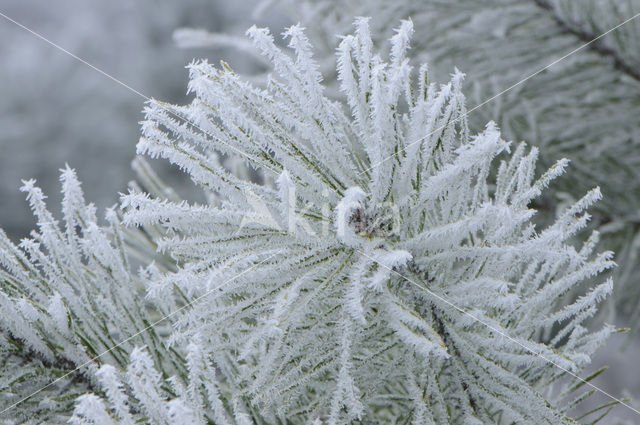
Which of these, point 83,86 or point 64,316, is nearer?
point 64,316

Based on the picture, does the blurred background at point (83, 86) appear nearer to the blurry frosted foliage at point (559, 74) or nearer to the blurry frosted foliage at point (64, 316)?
the blurry frosted foliage at point (559, 74)

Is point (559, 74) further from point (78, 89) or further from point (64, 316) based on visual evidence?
point (78, 89)

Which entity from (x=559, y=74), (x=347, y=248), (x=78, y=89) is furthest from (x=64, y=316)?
(x=78, y=89)

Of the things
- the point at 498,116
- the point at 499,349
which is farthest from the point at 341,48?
the point at 498,116

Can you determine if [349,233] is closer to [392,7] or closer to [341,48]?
[341,48]

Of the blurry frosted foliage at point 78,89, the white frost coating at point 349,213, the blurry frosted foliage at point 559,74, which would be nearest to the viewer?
the white frost coating at point 349,213

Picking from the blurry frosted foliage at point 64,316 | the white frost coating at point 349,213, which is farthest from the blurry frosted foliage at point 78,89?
the white frost coating at point 349,213

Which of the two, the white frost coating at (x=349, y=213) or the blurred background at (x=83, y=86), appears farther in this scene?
the blurred background at (x=83, y=86)
